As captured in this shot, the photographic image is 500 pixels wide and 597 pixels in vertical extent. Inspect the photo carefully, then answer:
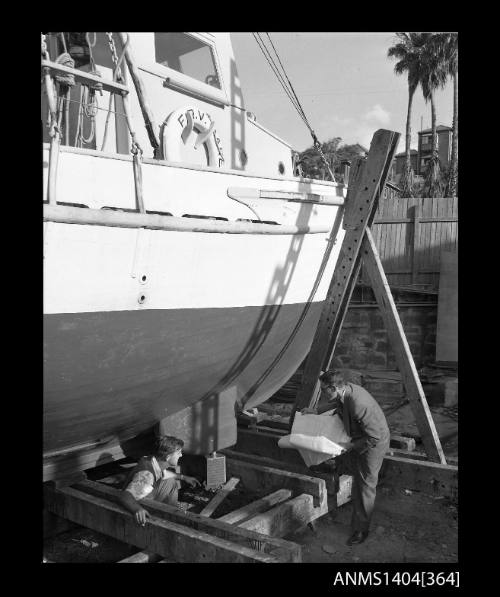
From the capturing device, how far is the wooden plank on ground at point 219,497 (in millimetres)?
3682

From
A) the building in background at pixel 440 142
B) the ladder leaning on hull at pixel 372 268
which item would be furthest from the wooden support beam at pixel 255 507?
the building in background at pixel 440 142

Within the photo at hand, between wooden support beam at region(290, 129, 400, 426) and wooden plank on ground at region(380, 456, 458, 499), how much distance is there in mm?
797

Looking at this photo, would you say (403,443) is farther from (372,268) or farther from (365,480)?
(372,268)

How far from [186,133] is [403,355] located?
2264 mm

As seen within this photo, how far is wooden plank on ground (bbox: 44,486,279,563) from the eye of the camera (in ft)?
9.04

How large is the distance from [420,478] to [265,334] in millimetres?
1524

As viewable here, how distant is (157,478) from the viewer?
3465 millimetres

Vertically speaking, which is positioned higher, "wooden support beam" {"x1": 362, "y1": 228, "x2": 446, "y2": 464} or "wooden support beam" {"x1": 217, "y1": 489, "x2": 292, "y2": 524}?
"wooden support beam" {"x1": 362, "y1": 228, "x2": 446, "y2": 464}

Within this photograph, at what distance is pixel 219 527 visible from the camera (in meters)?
3.01

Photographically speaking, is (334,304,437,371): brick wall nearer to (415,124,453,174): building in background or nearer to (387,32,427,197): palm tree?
(387,32,427,197): palm tree

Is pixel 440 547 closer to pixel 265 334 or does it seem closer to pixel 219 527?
pixel 219 527

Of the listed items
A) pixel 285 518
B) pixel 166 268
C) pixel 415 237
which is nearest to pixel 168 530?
pixel 285 518

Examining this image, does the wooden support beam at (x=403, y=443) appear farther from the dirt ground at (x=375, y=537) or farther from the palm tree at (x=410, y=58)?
the palm tree at (x=410, y=58)

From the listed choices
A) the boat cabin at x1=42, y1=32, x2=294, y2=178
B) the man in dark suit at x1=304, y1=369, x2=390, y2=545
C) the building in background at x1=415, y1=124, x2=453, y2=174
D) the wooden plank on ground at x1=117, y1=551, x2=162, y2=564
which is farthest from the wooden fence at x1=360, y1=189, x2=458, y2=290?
the building in background at x1=415, y1=124, x2=453, y2=174
